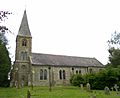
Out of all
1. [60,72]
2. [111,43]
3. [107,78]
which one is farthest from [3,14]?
[111,43]

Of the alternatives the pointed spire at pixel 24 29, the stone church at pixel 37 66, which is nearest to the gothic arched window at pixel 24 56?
the stone church at pixel 37 66

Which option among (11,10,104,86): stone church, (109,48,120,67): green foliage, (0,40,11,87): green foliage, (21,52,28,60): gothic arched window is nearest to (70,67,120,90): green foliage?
(11,10,104,86): stone church

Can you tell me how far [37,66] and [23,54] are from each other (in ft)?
16.0

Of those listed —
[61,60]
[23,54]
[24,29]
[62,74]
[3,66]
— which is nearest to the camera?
[3,66]

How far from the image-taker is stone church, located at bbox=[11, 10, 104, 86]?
51.5 meters

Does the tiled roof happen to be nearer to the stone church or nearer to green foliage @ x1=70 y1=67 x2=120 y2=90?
the stone church

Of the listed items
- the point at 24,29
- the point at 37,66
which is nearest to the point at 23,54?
the point at 37,66

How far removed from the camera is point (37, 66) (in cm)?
5206

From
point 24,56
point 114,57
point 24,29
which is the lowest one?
point 114,57

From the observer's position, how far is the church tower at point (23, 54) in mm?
51594

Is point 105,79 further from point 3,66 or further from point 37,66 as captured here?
point 3,66

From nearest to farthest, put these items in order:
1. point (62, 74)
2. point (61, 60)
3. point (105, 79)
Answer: point (105, 79) → point (62, 74) → point (61, 60)

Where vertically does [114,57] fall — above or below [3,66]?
above

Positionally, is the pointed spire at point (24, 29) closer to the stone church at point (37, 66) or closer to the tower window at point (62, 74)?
the stone church at point (37, 66)
